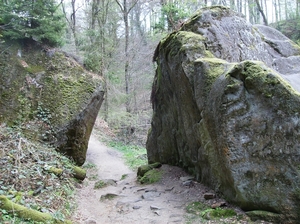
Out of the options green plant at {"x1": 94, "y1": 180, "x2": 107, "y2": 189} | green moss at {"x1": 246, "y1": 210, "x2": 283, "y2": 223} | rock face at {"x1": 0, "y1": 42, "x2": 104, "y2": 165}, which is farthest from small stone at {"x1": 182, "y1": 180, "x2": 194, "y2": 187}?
rock face at {"x1": 0, "y1": 42, "x2": 104, "y2": 165}

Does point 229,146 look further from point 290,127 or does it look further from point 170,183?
point 170,183

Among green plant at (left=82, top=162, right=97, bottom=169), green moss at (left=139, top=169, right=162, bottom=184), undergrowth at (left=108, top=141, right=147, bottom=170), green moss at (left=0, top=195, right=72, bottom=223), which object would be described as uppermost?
green moss at (left=0, top=195, right=72, bottom=223)

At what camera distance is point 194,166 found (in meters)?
8.94

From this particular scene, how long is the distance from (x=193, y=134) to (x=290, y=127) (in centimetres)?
358

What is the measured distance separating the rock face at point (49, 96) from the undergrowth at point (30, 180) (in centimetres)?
140

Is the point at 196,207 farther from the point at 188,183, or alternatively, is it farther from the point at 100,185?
the point at 100,185

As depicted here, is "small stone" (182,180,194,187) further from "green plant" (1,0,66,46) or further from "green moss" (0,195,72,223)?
"green plant" (1,0,66,46)

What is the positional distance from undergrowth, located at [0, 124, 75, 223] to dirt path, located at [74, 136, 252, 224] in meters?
0.60

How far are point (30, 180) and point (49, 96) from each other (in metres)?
→ 4.68

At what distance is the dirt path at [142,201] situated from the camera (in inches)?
257

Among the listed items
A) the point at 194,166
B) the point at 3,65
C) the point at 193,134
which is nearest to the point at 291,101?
the point at 193,134

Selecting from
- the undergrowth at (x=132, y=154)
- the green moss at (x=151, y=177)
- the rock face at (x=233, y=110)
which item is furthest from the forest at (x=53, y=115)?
the rock face at (x=233, y=110)

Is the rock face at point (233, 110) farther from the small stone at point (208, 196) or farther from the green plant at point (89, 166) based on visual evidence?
the green plant at point (89, 166)

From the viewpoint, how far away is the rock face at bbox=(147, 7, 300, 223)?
17.5 ft
